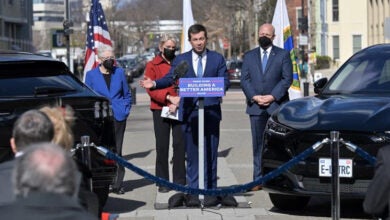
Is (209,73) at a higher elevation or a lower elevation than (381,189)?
higher

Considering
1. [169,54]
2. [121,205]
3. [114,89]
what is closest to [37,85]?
[121,205]

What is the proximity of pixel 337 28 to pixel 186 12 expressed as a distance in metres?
64.3

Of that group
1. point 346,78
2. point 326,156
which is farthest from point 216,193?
point 346,78

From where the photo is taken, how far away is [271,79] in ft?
34.1

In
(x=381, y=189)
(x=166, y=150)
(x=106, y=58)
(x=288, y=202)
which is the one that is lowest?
(x=288, y=202)

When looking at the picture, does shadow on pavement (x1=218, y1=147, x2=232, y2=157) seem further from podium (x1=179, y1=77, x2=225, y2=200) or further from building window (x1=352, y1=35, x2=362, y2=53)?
building window (x1=352, y1=35, x2=362, y2=53)

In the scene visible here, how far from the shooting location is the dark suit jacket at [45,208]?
3361 mm

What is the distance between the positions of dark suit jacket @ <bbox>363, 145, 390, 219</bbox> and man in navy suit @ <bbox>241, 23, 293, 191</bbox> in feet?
17.8

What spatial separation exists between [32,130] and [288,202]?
5581mm

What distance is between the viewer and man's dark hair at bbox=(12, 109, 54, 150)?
402 cm

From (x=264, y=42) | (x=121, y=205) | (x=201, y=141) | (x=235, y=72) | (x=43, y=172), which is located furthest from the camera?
(x=235, y=72)

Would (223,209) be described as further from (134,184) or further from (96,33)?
(96,33)

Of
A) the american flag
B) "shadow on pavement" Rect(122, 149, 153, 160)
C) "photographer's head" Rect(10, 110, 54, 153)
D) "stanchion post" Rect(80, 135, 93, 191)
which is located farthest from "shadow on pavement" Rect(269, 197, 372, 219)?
the american flag

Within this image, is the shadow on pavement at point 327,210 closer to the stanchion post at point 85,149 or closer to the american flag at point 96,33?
the stanchion post at point 85,149
